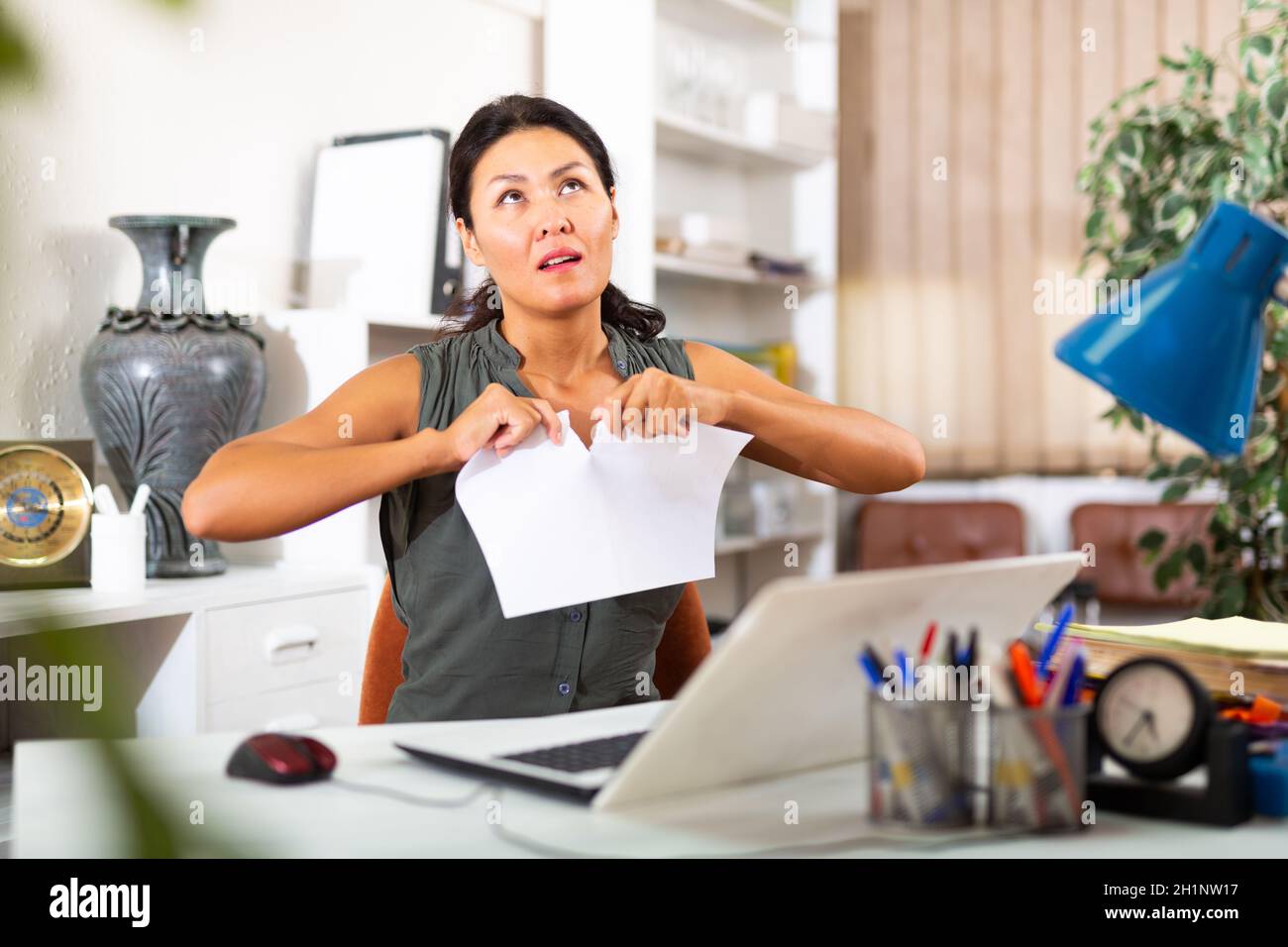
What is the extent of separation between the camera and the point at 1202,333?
915mm

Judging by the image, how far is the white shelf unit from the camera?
391cm

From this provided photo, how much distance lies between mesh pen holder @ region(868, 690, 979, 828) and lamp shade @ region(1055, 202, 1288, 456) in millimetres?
296

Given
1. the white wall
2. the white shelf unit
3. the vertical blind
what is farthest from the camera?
the vertical blind

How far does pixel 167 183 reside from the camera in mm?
2555

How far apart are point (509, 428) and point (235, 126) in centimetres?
174

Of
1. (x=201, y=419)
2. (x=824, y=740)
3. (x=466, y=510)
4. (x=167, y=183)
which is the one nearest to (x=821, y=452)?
(x=466, y=510)

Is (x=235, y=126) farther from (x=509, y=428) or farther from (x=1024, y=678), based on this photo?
(x=1024, y=678)

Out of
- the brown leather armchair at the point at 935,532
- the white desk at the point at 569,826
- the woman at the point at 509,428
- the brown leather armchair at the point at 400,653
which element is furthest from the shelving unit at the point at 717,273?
the white desk at the point at 569,826

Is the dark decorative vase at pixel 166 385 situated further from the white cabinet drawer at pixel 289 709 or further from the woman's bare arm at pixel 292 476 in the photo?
the woman's bare arm at pixel 292 476

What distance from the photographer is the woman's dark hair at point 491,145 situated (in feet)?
5.39

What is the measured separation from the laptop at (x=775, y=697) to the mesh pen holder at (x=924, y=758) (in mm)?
61

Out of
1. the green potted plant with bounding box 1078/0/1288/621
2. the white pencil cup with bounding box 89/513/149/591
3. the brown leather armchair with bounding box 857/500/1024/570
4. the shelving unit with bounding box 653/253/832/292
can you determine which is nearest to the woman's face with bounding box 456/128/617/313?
the white pencil cup with bounding box 89/513/149/591

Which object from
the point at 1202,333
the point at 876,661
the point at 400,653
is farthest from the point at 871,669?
the point at 400,653

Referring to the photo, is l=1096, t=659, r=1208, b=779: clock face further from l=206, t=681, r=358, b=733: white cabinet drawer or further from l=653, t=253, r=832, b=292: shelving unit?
l=653, t=253, r=832, b=292: shelving unit
